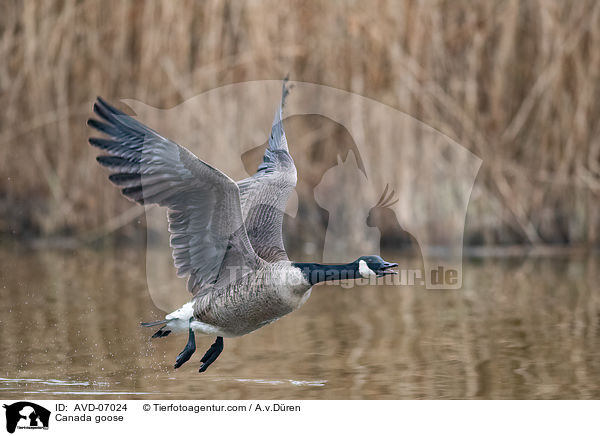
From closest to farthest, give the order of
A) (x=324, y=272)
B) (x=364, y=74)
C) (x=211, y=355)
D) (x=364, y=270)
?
(x=324, y=272)
(x=364, y=270)
(x=211, y=355)
(x=364, y=74)

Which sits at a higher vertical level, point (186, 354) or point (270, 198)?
point (270, 198)

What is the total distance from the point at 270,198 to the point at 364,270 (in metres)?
1.24

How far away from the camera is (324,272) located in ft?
17.6

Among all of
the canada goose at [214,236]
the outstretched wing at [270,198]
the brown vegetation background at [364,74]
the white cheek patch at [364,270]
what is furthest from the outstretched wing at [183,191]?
the brown vegetation background at [364,74]

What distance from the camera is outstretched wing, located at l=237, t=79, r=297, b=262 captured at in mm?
6152

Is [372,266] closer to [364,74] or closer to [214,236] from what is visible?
[214,236]

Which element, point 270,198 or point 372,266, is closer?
point 372,266

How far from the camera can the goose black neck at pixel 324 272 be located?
5.36 metres

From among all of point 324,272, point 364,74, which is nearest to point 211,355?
point 324,272

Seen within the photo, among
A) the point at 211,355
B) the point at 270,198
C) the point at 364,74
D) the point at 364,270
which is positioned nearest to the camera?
the point at 364,270

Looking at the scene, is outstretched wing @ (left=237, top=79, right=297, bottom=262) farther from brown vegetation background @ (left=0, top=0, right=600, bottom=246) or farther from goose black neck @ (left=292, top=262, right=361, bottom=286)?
brown vegetation background @ (left=0, top=0, right=600, bottom=246)

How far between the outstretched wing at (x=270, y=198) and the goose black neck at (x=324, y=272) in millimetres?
574

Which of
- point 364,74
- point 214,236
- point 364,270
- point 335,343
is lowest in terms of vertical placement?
point 335,343

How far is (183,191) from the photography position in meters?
5.44
